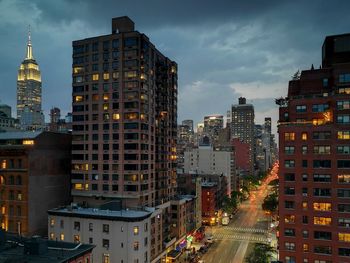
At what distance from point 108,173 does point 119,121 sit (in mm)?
14847

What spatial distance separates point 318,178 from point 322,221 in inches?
342

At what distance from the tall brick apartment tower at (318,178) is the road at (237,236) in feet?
109

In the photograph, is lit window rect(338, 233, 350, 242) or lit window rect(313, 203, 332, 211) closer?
lit window rect(338, 233, 350, 242)

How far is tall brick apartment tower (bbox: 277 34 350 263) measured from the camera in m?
67.9

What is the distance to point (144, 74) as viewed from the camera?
9619cm

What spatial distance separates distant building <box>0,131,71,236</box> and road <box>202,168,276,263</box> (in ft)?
164

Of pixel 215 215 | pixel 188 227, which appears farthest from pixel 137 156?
pixel 215 215

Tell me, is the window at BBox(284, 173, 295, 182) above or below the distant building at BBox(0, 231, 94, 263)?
above

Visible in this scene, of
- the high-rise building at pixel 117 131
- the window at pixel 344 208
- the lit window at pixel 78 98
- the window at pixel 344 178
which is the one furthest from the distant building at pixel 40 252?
the window at pixel 344 178

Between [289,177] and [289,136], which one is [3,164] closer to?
[289,177]

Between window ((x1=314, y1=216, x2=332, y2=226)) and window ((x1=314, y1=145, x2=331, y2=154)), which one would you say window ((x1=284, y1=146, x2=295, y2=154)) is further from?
window ((x1=314, y1=216, x2=332, y2=226))

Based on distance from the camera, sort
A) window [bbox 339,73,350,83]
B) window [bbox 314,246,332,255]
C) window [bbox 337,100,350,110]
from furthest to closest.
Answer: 1. window [bbox 339,73,350,83]
2. window [bbox 337,100,350,110]
3. window [bbox 314,246,332,255]

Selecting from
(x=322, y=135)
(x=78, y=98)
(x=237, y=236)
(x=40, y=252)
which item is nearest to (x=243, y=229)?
(x=237, y=236)

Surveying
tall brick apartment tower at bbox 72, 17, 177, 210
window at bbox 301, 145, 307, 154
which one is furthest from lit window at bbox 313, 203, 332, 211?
tall brick apartment tower at bbox 72, 17, 177, 210
